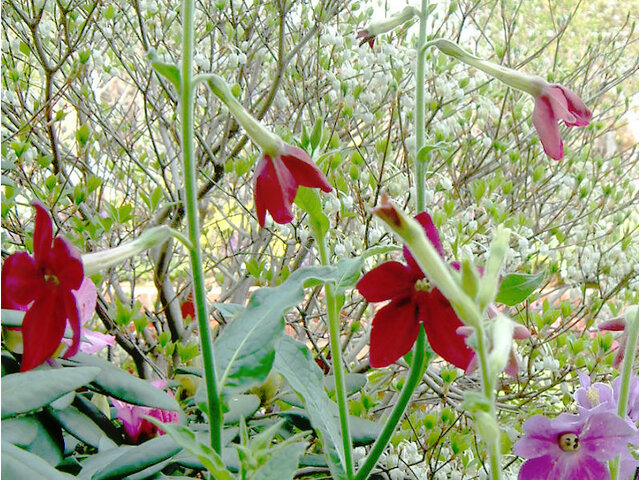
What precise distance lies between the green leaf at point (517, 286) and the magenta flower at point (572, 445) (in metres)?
0.12

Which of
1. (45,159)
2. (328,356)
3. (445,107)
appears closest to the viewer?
(45,159)

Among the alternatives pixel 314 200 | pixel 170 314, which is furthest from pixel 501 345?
pixel 170 314

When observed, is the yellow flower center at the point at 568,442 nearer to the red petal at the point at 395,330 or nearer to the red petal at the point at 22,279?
the red petal at the point at 395,330

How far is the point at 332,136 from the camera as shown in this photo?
165 cm

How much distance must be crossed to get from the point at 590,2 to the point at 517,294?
244 inches

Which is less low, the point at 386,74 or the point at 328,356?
the point at 386,74

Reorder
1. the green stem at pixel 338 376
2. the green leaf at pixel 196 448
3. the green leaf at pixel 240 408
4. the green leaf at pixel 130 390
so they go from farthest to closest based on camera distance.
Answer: the green leaf at pixel 240 408 < the green leaf at pixel 130 390 < the green stem at pixel 338 376 < the green leaf at pixel 196 448

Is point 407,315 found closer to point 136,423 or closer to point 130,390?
point 130,390

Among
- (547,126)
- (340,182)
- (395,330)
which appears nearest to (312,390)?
(395,330)

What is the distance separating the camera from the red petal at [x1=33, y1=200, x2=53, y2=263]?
1.80 ft

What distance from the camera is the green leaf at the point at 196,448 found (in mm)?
511

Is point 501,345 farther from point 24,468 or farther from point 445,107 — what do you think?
point 445,107

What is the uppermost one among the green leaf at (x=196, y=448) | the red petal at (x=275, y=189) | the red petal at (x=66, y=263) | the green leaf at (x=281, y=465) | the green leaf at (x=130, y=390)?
the red petal at (x=275, y=189)

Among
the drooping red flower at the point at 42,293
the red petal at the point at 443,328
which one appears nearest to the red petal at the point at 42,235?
the drooping red flower at the point at 42,293
